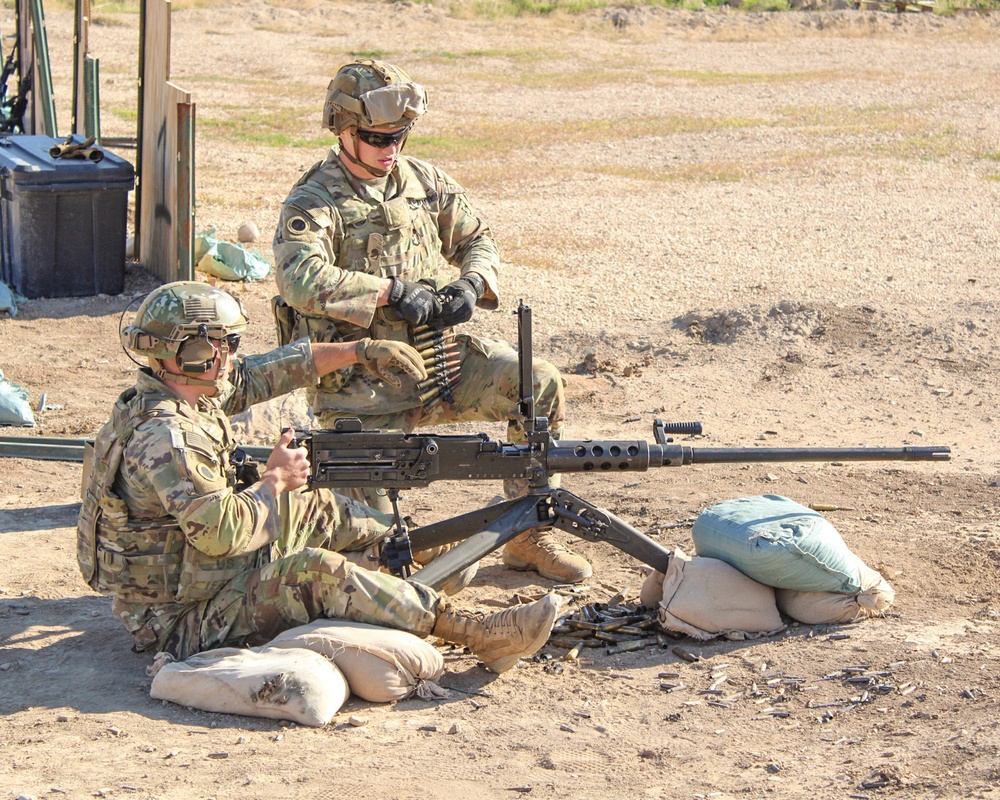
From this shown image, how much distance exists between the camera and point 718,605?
5168mm

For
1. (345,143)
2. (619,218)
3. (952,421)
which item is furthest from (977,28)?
(345,143)

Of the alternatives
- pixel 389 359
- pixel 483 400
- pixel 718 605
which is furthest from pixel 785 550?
pixel 389 359

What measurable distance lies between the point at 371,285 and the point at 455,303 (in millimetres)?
380

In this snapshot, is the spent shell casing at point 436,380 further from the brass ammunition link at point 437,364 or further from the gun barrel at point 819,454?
the gun barrel at point 819,454

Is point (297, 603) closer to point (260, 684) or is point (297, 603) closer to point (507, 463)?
point (260, 684)

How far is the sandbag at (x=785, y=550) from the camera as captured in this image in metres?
5.11

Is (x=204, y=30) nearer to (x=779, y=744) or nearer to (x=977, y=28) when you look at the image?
(x=977, y=28)

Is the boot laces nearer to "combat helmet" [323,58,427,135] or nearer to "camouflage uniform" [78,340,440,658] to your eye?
"camouflage uniform" [78,340,440,658]

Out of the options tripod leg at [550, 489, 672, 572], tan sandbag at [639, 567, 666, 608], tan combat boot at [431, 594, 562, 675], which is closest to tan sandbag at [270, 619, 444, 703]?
tan combat boot at [431, 594, 562, 675]

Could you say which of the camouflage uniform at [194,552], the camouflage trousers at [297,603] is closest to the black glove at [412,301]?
the camouflage uniform at [194,552]

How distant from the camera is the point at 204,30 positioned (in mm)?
25172

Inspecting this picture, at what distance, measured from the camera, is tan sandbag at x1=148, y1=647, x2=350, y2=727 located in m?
4.46

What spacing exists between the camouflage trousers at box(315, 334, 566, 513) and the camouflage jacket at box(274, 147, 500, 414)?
75 mm

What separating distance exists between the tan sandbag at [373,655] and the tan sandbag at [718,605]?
3.27ft
